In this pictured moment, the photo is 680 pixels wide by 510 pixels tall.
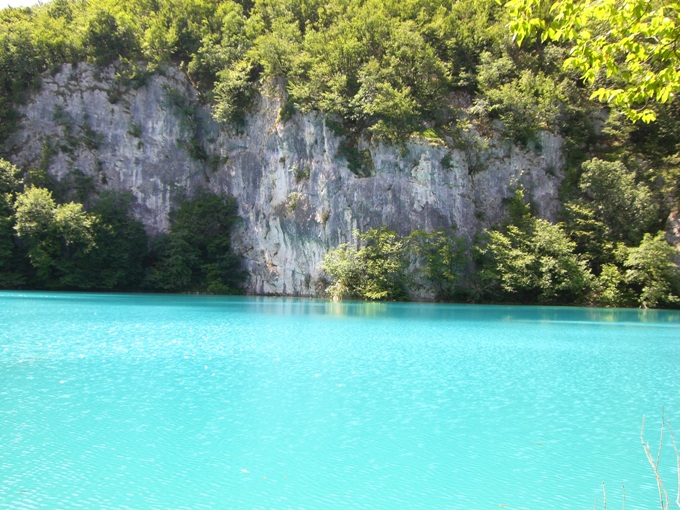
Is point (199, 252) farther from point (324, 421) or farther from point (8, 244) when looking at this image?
point (324, 421)

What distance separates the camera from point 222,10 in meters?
49.2

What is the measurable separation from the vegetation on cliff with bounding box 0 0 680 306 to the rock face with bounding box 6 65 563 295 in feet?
3.95

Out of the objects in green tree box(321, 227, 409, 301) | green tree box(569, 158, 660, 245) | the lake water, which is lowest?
the lake water

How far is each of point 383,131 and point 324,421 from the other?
32575 millimetres

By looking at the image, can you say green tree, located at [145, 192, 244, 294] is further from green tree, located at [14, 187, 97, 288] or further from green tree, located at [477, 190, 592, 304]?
green tree, located at [477, 190, 592, 304]

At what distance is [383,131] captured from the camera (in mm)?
38531

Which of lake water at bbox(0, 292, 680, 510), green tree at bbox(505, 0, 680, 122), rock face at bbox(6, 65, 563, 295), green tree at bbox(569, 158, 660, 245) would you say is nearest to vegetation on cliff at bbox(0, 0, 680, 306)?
green tree at bbox(569, 158, 660, 245)

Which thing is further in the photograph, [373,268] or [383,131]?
[383,131]

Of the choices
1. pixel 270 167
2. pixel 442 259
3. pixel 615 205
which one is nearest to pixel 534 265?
pixel 442 259

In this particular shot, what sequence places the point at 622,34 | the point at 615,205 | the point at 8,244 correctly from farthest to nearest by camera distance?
1. the point at 8,244
2. the point at 615,205
3. the point at 622,34

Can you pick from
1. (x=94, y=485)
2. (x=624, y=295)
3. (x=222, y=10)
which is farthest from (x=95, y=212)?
(x=94, y=485)

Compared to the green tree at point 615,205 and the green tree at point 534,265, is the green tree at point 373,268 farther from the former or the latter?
the green tree at point 615,205

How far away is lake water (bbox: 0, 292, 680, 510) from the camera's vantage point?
565 cm

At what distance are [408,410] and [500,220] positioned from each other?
32477 mm
